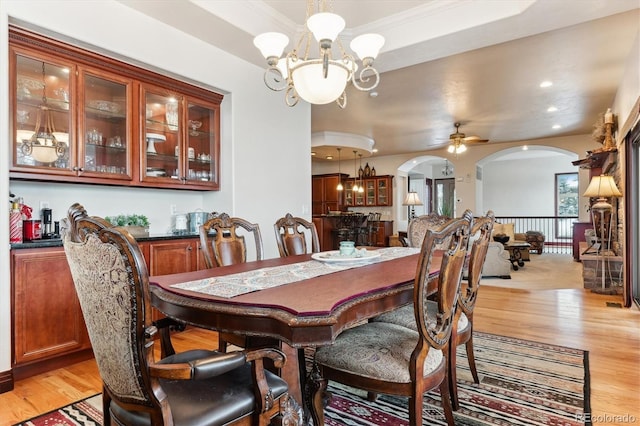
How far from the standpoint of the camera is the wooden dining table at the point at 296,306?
1115 mm

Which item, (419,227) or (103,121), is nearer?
(103,121)

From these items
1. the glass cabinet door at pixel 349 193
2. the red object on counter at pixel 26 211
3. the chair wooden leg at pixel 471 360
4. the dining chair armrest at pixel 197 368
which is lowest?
the chair wooden leg at pixel 471 360

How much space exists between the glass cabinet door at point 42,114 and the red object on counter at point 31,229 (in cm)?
40

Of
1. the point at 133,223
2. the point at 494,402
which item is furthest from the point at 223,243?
the point at 494,402

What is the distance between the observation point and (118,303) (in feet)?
3.17

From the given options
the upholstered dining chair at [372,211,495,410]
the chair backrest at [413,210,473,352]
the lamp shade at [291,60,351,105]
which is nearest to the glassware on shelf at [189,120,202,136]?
the lamp shade at [291,60,351,105]

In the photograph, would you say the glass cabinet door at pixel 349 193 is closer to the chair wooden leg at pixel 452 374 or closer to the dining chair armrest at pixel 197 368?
the chair wooden leg at pixel 452 374

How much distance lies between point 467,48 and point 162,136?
2.91m

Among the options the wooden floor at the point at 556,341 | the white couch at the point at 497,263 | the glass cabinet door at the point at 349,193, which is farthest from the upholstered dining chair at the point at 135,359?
the glass cabinet door at the point at 349,193

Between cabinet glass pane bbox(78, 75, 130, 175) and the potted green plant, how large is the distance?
40cm

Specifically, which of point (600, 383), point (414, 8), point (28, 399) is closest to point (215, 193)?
point (28, 399)

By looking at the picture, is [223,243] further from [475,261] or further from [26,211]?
[475,261]

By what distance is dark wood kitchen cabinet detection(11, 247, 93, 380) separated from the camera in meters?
2.35

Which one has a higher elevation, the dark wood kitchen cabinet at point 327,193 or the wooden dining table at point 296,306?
the dark wood kitchen cabinet at point 327,193
